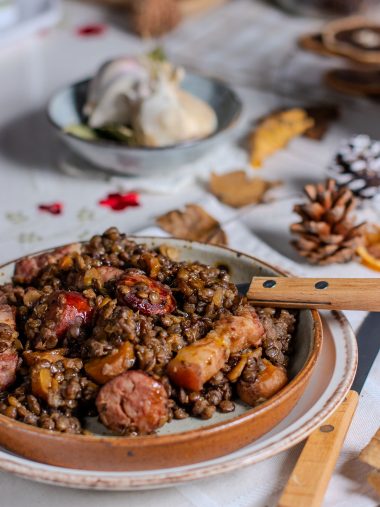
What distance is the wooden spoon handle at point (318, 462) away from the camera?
0.72m

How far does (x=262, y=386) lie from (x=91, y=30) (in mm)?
1901

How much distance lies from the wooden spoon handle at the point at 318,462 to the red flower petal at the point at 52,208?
0.81 m

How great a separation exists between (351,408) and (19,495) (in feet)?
1.31

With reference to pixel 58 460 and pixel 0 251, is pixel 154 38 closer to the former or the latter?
pixel 0 251

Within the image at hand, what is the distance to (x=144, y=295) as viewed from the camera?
2.78 feet

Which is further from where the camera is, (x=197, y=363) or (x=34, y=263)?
(x=34, y=263)

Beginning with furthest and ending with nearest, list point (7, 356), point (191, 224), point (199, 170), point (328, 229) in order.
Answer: point (199, 170), point (191, 224), point (328, 229), point (7, 356)

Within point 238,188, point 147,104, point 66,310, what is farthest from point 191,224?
point 66,310

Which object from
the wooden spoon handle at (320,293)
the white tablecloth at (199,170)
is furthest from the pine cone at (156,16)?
the wooden spoon handle at (320,293)

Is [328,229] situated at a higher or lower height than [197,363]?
lower

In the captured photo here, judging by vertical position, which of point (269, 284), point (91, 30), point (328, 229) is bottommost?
point (91, 30)

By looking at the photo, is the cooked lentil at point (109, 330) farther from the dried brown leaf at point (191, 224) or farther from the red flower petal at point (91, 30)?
the red flower petal at point (91, 30)

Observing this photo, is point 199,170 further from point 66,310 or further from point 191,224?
point 66,310

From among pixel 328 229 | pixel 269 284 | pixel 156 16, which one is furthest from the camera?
pixel 156 16
